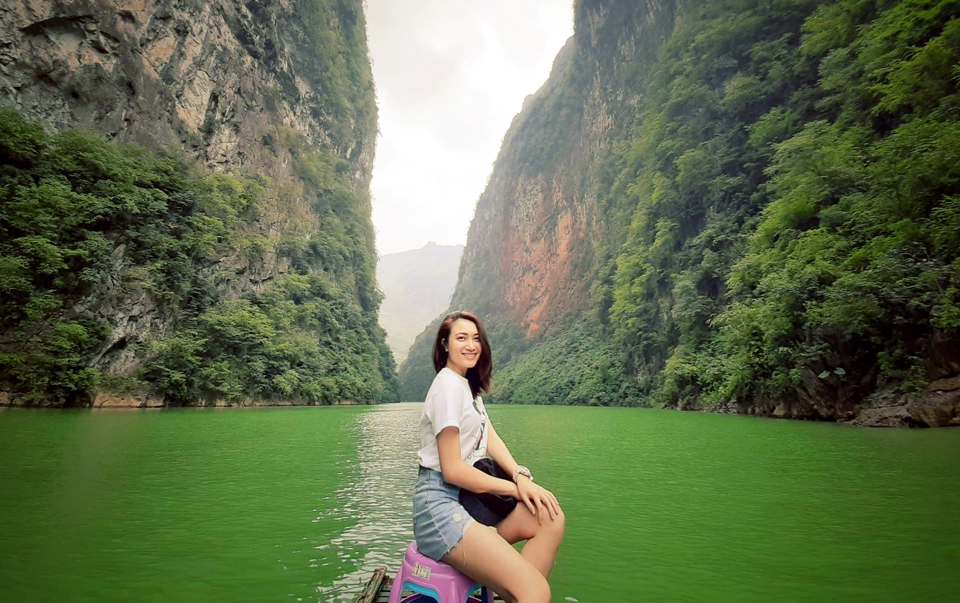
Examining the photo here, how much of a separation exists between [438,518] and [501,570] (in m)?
0.28

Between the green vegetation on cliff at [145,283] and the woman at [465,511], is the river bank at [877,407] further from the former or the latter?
the woman at [465,511]

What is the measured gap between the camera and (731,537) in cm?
298

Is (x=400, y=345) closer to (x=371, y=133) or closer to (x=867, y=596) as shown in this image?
(x=371, y=133)

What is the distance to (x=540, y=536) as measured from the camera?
5.88 ft

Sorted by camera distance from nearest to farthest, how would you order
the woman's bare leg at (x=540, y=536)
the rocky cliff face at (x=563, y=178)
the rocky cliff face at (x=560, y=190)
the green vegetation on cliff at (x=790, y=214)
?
the woman's bare leg at (x=540, y=536) → the green vegetation on cliff at (x=790, y=214) → the rocky cliff face at (x=560, y=190) → the rocky cliff face at (x=563, y=178)

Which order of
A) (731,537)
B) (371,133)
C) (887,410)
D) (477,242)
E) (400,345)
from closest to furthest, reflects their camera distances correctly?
(731,537) → (887,410) → (371,133) → (477,242) → (400,345)

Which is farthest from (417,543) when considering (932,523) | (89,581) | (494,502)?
(932,523)

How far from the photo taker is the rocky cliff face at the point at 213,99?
17.5 m

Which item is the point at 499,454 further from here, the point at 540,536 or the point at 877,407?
the point at 877,407

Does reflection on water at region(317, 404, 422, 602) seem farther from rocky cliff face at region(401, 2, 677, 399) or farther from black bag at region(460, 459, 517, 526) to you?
rocky cliff face at region(401, 2, 677, 399)

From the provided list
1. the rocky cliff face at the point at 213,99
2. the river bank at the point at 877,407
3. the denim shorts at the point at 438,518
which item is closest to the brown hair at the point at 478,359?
the denim shorts at the point at 438,518

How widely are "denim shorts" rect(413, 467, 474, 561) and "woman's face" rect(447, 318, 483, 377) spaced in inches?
18.7

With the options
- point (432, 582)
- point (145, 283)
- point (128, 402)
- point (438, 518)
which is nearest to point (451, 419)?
point (438, 518)

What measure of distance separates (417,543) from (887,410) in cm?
1261
